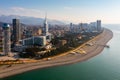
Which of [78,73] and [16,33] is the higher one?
[16,33]

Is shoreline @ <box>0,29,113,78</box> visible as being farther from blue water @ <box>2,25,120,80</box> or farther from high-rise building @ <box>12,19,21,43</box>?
high-rise building @ <box>12,19,21,43</box>

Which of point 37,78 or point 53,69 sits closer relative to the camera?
point 37,78

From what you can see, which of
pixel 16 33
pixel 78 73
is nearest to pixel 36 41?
pixel 16 33

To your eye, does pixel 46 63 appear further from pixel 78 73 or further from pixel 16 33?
pixel 16 33

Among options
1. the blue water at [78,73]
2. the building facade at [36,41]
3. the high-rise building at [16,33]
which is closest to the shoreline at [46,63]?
the blue water at [78,73]

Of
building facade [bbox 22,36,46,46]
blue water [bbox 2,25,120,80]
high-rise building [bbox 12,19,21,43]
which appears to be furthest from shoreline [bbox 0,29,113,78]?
high-rise building [bbox 12,19,21,43]

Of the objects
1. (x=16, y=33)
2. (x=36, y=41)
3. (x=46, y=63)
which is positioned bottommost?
(x=46, y=63)

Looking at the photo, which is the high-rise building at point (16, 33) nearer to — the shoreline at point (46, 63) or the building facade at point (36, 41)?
the building facade at point (36, 41)

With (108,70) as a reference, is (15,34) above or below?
above

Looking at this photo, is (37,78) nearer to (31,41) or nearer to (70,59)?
(70,59)

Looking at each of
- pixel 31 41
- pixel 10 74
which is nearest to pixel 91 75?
pixel 10 74

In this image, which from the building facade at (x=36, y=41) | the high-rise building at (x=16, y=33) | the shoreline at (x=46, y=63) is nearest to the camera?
the shoreline at (x=46, y=63)
